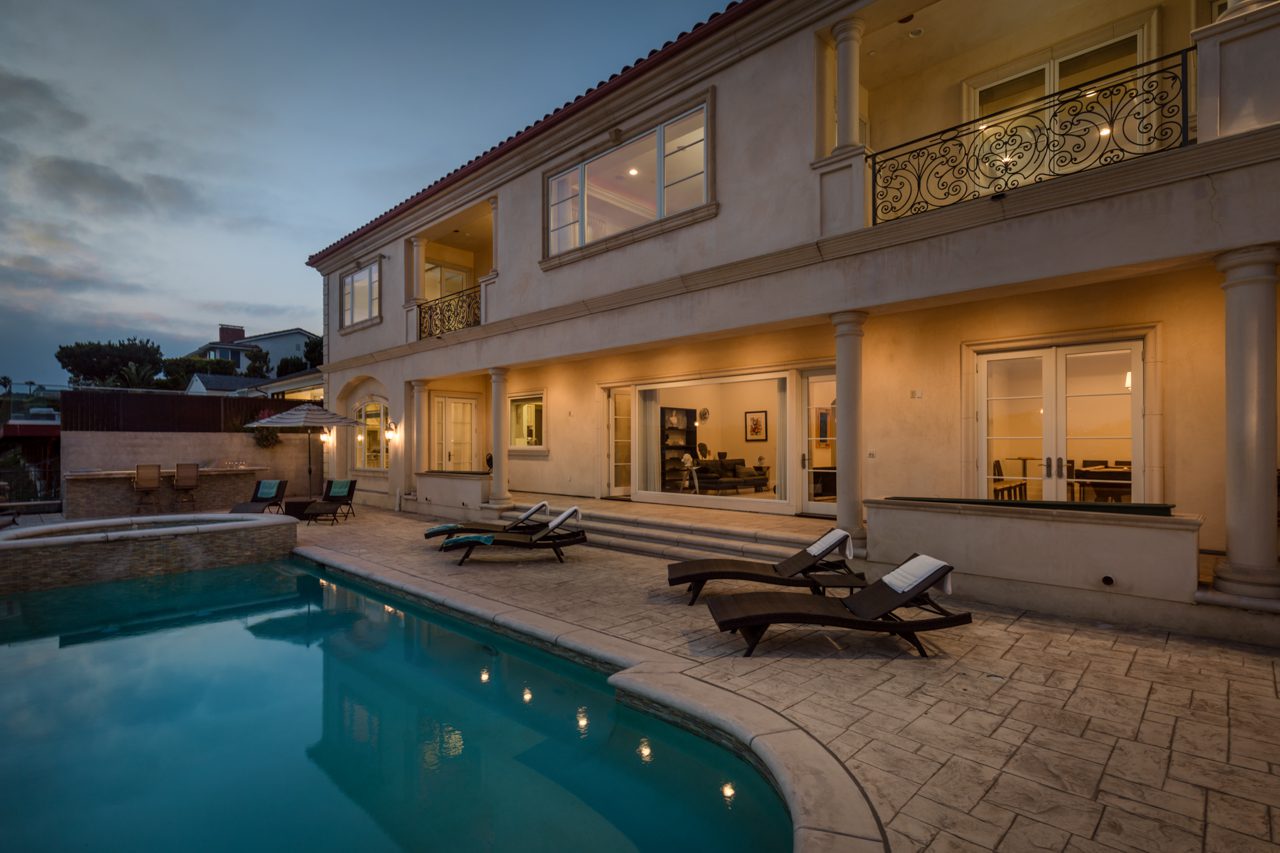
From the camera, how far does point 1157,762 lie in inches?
121

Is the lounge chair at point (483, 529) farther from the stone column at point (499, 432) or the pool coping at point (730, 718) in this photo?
the pool coping at point (730, 718)

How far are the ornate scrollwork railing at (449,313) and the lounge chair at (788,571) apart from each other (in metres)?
8.85

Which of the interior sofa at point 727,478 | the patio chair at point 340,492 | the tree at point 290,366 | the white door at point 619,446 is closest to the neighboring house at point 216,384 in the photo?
the tree at point 290,366

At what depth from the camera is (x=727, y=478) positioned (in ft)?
A: 40.4

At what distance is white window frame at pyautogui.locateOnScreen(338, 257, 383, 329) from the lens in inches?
625

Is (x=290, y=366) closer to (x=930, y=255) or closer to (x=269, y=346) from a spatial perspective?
(x=269, y=346)

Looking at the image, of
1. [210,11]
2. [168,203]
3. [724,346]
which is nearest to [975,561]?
[724,346]

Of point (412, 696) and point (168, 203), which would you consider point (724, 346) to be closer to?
point (412, 696)

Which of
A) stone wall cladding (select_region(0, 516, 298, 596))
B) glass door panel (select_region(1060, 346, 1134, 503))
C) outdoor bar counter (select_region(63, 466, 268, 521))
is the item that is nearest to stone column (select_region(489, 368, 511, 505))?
stone wall cladding (select_region(0, 516, 298, 596))

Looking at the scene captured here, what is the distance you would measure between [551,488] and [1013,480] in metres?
10.2

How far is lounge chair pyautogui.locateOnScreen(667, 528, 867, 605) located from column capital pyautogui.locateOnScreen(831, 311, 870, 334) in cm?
259

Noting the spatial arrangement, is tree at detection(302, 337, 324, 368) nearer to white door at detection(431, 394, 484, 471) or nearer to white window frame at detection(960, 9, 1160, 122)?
white door at detection(431, 394, 484, 471)

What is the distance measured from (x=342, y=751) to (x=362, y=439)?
1502cm

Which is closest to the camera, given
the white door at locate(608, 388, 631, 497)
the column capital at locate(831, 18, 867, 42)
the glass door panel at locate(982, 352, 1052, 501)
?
the column capital at locate(831, 18, 867, 42)
